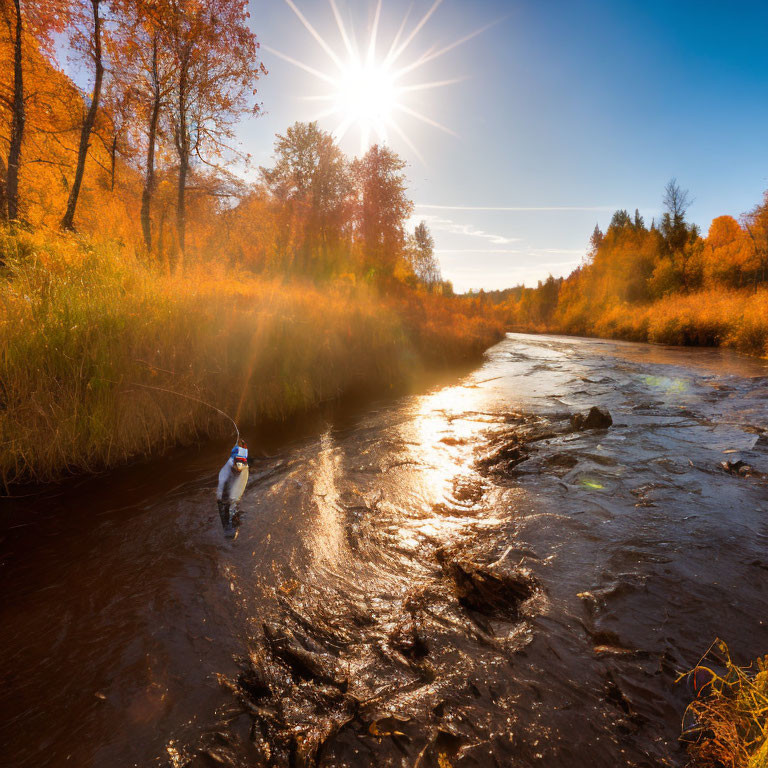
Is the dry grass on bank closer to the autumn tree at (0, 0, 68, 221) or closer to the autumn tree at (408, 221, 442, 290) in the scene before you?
the autumn tree at (0, 0, 68, 221)

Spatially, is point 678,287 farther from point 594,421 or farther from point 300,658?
point 300,658

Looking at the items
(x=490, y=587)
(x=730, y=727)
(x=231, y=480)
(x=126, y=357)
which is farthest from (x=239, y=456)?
(x=730, y=727)

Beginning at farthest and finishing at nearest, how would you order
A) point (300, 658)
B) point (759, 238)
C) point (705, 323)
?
1. point (759, 238)
2. point (705, 323)
3. point (300, 658)

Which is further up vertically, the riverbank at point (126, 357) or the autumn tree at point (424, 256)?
the autumn tree at point (424, 256)

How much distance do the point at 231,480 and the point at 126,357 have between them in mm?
3000

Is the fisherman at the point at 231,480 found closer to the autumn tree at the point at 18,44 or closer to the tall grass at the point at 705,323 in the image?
the autumn tree at the point at 18,44

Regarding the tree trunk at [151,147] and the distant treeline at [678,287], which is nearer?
the tree trunk at [151,147]

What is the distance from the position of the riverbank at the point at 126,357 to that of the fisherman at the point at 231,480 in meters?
1.83

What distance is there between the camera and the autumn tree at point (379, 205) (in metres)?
22.8

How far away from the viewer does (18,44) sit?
26.1 ft

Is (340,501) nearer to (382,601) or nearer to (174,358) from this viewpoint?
(382,601)

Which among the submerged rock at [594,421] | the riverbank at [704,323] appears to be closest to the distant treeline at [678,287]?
the riverbank at [704,323]

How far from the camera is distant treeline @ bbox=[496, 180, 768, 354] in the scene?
1889 cm

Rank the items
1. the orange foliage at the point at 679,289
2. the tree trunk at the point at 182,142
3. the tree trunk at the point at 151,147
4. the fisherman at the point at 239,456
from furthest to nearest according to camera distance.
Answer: the orange foliage at the point at 679,289 < the tree trunk at the point at 182,142 < the tree trunk at the point at 151,147 < the fisherman at the point at 239,456
